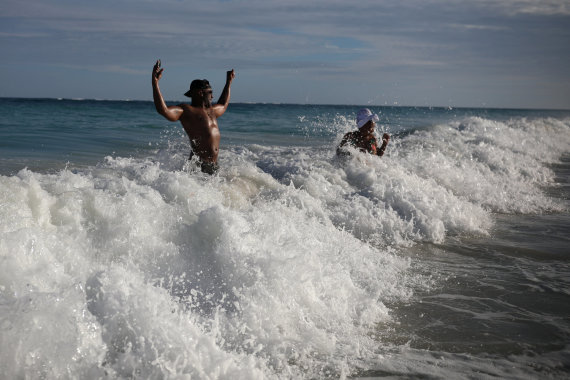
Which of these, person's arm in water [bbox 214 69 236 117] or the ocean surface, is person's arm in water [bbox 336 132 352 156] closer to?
the ocean surface

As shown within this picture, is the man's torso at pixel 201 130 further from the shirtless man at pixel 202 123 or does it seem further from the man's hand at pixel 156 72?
the man's hand at pixel 156 72

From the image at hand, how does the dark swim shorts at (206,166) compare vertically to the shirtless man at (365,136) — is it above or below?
below

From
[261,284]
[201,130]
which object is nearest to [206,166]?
[201,130]

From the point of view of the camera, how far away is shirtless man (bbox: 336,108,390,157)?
366 inches

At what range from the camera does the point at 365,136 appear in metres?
9.47

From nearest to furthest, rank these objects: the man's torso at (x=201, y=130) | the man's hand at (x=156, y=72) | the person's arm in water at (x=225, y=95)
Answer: the man's hand at (x=156, y=72)
the man's torso at (x=201, y=130)
the person's arm in water at (x=225, y=95)

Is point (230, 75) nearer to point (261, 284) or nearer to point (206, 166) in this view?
point (206, 166)

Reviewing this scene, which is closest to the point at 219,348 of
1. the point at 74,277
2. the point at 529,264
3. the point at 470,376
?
the point at 74,277

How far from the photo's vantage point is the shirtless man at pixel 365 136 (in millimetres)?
9305

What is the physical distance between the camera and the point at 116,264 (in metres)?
4.05

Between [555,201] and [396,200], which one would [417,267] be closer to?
[396,200]

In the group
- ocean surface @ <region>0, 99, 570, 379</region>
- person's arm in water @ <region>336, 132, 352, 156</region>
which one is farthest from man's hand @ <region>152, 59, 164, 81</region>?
person's arm in water @ <region>336, 132, 352, 156</region>

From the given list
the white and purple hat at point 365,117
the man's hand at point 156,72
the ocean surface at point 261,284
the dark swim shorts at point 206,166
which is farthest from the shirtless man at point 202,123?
the white and purple hat at point 365,117

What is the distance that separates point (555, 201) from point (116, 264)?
7.94 m
